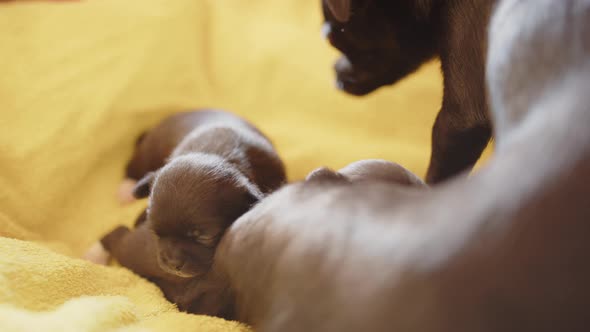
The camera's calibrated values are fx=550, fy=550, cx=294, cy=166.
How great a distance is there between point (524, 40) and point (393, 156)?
1.13 m

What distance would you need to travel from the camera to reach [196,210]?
1.30 m

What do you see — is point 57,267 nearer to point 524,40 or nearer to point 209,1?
point 524,40

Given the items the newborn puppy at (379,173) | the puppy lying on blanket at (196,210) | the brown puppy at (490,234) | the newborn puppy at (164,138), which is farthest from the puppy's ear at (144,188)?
the brown puppy at (490,234)

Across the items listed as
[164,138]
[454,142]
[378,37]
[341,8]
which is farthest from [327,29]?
[164,138]

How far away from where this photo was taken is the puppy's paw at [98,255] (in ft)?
5.36

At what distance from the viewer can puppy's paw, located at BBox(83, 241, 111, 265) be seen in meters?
1.63

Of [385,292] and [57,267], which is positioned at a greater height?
[385,292]

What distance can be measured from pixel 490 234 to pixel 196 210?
78 centimetres

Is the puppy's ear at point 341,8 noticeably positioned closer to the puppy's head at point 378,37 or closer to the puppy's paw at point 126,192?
the puppy's head at point 378,37

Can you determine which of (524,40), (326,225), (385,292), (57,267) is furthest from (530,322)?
(57,267)

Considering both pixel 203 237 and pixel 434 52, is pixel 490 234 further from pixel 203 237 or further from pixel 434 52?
pixel 434 52

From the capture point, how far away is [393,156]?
1.96 m

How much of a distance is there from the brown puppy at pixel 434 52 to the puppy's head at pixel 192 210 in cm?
51

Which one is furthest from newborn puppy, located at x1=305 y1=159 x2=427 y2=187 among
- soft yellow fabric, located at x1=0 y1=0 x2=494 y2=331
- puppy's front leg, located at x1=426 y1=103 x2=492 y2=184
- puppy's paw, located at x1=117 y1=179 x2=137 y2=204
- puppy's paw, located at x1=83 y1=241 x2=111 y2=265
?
puppy's paw, located at x1=117 y1=179 x2=137 y2=204
